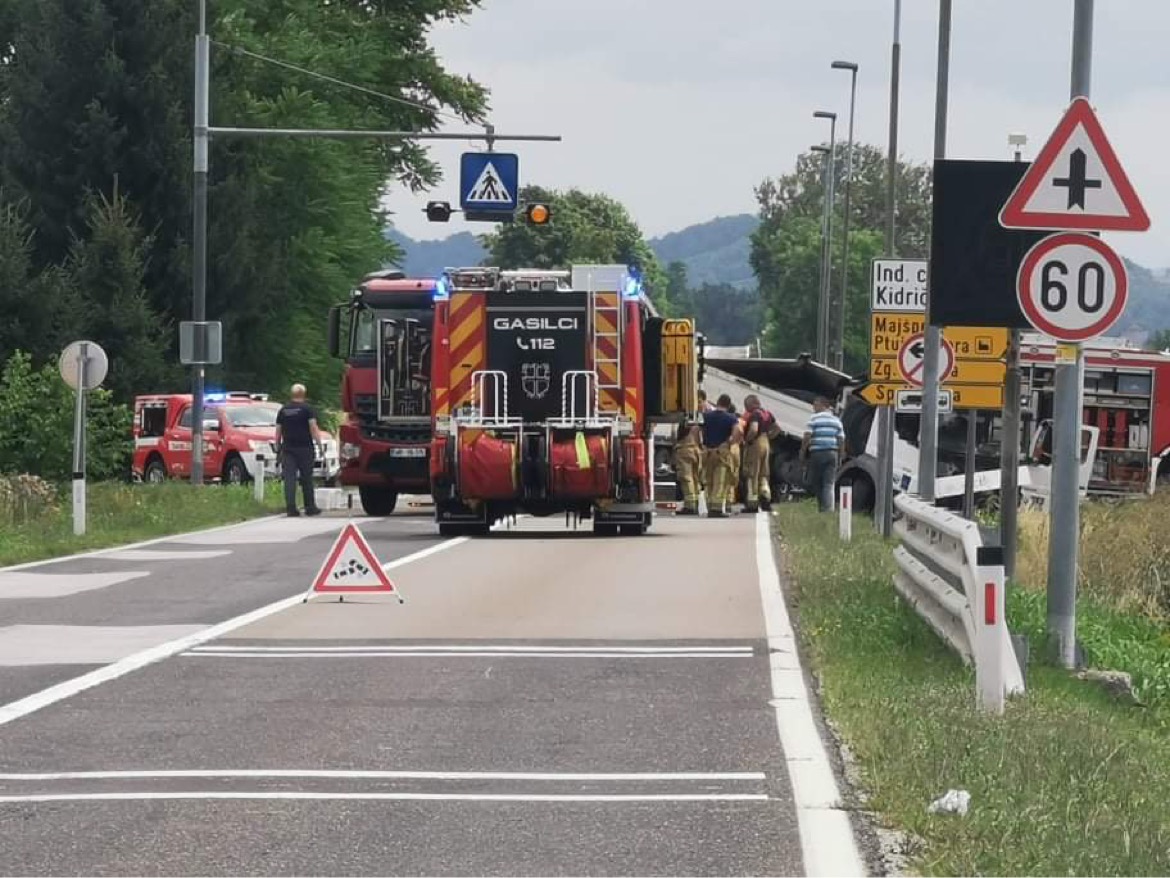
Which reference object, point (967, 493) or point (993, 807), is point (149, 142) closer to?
point (967, 493)

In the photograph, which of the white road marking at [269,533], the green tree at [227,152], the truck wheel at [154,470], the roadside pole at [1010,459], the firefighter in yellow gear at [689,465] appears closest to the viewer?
the roadside pole at [1010,459]

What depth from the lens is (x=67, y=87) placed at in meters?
48.1

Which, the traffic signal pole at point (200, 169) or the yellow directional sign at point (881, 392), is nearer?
the yellow directional sign at point (881, 392)

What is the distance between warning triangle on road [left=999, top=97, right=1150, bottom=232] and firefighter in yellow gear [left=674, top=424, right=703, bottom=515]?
23254 mm

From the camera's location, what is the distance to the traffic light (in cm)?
3897

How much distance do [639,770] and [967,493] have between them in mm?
15005

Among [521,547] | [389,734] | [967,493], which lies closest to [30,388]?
[521,547]

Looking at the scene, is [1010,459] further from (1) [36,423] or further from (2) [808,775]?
(1) [36,423]

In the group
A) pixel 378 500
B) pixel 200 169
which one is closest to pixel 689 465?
pixel 378 500

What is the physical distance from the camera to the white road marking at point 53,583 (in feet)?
60.7

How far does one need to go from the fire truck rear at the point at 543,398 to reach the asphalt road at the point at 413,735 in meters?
7.97

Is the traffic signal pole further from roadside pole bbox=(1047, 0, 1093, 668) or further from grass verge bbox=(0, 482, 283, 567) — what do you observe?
roadside pole bbox=(1047, 0, 1093, 668)

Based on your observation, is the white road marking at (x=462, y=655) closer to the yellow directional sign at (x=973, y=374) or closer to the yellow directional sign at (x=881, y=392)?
the yellow directional sign at (x=973, y=374)

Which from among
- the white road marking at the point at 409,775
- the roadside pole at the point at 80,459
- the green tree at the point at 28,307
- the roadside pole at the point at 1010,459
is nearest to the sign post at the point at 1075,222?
the white road marking at the point at 409,775
